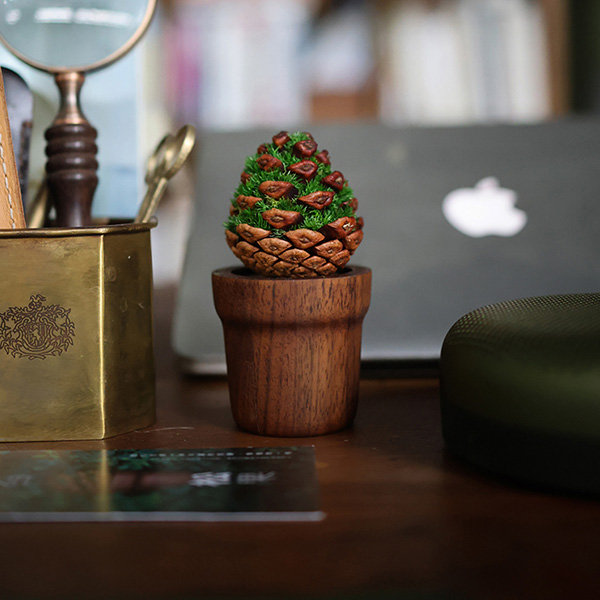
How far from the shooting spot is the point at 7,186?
0.54m

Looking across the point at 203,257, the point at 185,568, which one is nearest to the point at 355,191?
the point at 203,257

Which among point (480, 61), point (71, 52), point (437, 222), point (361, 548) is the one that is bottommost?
point (361, 548)

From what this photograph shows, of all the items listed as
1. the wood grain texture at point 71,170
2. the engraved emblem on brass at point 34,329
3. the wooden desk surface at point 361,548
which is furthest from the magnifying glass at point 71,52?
the wooden desk surface at point 361,548

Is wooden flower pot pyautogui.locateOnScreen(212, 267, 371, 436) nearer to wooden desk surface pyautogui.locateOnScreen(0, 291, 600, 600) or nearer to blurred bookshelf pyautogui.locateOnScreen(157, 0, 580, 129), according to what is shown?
wooden desk surface pyautogui.locateOnScreen(0, 291, 600, 600)

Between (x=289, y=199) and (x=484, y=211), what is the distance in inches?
11.3

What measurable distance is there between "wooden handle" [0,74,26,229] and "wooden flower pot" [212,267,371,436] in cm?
15

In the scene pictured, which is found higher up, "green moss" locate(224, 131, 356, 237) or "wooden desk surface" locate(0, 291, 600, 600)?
"green moss" locate(224, 131, 356, 237)

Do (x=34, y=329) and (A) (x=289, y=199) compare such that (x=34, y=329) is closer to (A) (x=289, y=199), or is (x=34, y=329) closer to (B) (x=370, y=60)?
(A) (x=289, y=199)

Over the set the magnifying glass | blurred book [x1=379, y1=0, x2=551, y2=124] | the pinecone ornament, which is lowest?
the pinecone ornament

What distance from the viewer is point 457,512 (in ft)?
1.32

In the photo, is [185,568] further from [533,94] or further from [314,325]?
[533,94]

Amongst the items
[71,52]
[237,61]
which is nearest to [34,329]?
[71,52]

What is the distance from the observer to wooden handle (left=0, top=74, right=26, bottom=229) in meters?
0.54

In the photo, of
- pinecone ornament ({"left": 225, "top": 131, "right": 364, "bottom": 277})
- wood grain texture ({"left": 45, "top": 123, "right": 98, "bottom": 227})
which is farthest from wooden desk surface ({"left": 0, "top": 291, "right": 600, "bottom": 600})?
wood grain texture ({"left": 45, "top": 123, "right": 98, "bottom": 227})
